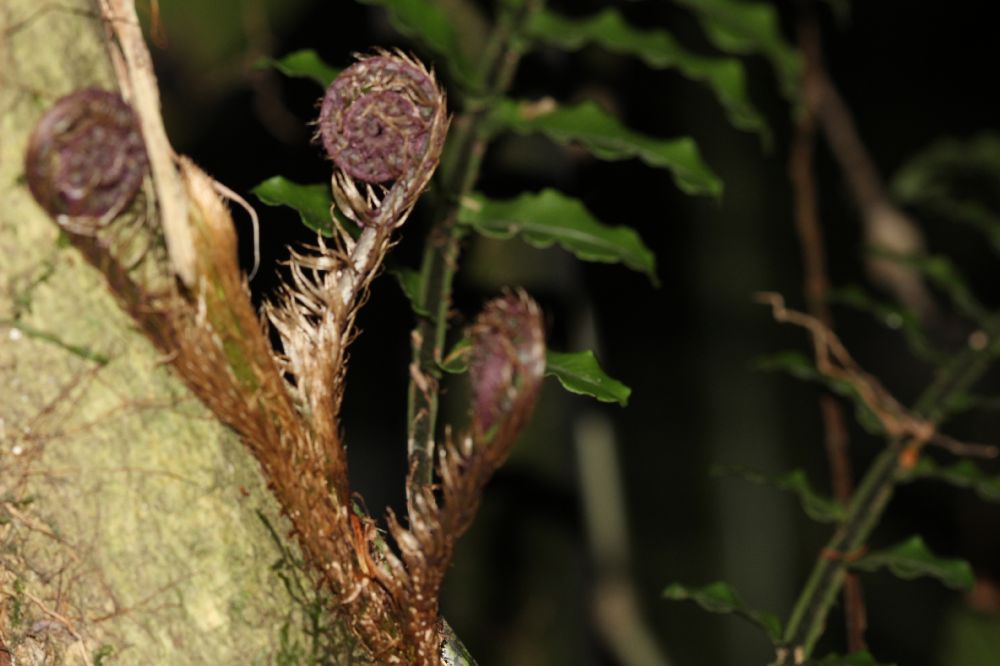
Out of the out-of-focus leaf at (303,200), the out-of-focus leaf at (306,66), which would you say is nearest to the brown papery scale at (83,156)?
the out-of-focus leaf at (303,200)

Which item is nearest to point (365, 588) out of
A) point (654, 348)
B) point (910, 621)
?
point (654, 348)

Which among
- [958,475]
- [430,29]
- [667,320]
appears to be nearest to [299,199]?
[430,29]

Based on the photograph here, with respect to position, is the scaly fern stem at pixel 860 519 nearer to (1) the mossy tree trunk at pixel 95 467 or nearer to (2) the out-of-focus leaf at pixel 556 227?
(2) the out-of-focus leaf at pixel 556 227

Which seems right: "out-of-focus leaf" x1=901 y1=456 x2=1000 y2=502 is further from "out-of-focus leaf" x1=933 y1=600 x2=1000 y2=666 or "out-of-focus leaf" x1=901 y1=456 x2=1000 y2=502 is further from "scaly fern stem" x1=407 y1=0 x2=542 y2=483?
"out-of-focus leaf" x1=933 y1=600 x2=1000 y2=666

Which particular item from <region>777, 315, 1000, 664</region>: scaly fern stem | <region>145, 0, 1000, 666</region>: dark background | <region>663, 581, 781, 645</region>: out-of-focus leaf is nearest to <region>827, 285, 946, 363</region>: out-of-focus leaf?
<region>777, 315, 1000, 664</region>: scaly fern stem

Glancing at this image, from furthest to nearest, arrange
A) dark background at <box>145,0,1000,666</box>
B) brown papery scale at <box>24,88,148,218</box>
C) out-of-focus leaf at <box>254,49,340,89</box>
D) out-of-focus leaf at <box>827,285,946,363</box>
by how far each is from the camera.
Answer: dark background at <box>145,0,1000,666</box>
out-of-focus leaf at <box>827,285,946,363</box>
out-of-focus leaf at <box>254,49,340,89</box>
brown papery scale at <box>24,88,148,218</box>

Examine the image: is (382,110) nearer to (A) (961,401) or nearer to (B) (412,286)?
(B) (412,286)
